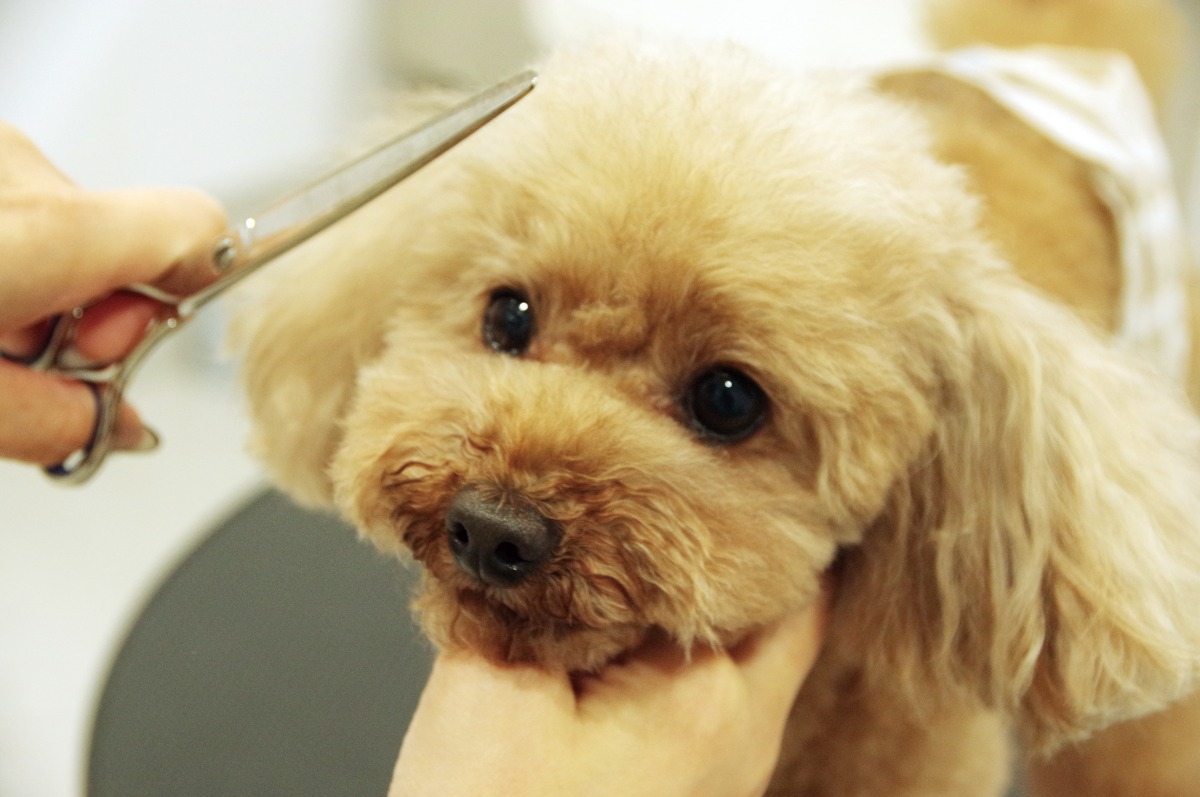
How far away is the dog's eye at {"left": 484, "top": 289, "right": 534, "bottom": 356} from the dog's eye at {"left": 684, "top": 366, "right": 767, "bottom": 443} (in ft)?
0.42

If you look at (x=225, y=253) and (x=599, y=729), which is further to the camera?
(x=225, y=253)

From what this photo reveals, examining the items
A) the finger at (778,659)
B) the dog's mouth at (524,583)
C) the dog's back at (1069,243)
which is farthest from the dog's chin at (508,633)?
the dog's back at (1069,243)

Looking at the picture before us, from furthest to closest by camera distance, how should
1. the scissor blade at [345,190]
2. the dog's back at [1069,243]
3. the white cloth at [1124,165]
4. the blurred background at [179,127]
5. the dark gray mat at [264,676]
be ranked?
the blurred background at [179,127]
the white cloth at [1124,165]
the dog's back at [1069,243]
the dark gray mat at [264,676]
the scissor blade at [345,190]

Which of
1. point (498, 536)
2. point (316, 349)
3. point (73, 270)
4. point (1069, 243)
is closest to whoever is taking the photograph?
point (498, 536)

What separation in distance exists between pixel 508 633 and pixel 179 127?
1.52 metres

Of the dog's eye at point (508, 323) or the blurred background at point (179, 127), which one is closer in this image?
the dog's eye at point (508, 323)

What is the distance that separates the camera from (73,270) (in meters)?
0.72

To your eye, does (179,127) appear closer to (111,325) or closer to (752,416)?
(111,325)

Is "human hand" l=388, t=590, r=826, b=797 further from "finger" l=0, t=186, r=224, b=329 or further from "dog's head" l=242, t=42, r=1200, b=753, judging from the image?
"finger" l=0, t=186, r=224, b=329

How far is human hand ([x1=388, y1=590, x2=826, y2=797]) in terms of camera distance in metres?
0.61

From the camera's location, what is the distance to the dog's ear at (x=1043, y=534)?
737mm

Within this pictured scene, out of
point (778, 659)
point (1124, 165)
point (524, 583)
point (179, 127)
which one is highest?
point (1124, 165)

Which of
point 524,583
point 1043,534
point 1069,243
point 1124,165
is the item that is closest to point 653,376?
point 524,583

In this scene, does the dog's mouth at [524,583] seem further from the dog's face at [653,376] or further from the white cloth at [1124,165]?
the white cloth at [1124,165]
